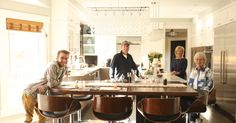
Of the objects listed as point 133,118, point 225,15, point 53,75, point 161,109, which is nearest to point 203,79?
point 161,109

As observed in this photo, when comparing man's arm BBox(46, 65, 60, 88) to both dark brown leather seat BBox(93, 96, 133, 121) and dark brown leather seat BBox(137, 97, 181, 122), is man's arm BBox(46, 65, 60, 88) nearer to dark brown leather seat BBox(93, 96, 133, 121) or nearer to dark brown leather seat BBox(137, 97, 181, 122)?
dark brown leather seat BBox(93, 96, 133, 121)

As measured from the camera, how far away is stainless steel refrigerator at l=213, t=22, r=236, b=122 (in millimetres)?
5234

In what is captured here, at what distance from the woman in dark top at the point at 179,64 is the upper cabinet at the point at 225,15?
159cm

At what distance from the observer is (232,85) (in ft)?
17.5

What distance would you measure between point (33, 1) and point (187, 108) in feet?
12.4

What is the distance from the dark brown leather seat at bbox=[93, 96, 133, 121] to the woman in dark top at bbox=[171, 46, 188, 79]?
3071 millimetres

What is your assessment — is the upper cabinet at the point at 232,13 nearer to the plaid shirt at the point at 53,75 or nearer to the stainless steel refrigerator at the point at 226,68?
the stainless steel refrigerator at the point at 226,68

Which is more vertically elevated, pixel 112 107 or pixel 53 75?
pixel 53 75

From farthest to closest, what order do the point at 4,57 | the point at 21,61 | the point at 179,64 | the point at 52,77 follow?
the point at 179,64 → the point at 21,61 → the point at 4,57 → the point at 52,77

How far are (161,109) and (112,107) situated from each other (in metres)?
0.55

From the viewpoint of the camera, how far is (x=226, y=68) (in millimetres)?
5551

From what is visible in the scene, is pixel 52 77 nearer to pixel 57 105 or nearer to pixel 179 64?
pixel 57 105

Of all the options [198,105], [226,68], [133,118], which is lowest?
[133,118]

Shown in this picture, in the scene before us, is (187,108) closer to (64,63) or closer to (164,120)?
(164,120)
